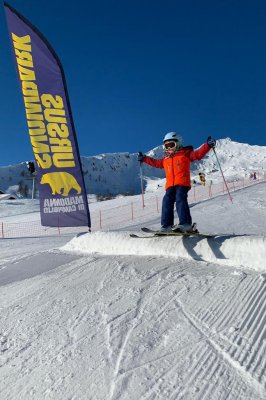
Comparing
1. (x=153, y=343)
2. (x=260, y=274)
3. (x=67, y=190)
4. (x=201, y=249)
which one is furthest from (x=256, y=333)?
(x=67, y=190)

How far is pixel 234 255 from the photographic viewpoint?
421 centimetres

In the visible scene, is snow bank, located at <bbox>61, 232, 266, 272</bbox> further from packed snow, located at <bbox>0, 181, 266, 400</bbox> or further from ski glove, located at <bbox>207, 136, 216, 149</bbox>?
ski glove, located at <bbox>207, 136, 216, 149</bbox>

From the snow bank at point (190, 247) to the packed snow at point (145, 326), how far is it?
0.02m

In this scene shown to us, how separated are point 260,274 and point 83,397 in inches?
86.1

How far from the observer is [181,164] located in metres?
5.54

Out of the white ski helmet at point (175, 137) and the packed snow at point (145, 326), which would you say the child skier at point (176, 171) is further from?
the packed snow at point (145, 326)

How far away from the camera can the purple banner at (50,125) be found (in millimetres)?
7879

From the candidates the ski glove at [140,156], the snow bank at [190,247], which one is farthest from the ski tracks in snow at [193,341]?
the ski glove at [140,156]

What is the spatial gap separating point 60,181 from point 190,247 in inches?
163

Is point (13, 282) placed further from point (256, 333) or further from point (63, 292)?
point (256, 333)

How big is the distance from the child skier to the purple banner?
279cm

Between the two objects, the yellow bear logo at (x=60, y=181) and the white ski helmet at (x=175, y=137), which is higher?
the white ski helmet at (x=175, y=137)

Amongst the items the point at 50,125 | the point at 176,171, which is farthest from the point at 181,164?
the point at 50,125

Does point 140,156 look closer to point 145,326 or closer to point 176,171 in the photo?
point 176,171
